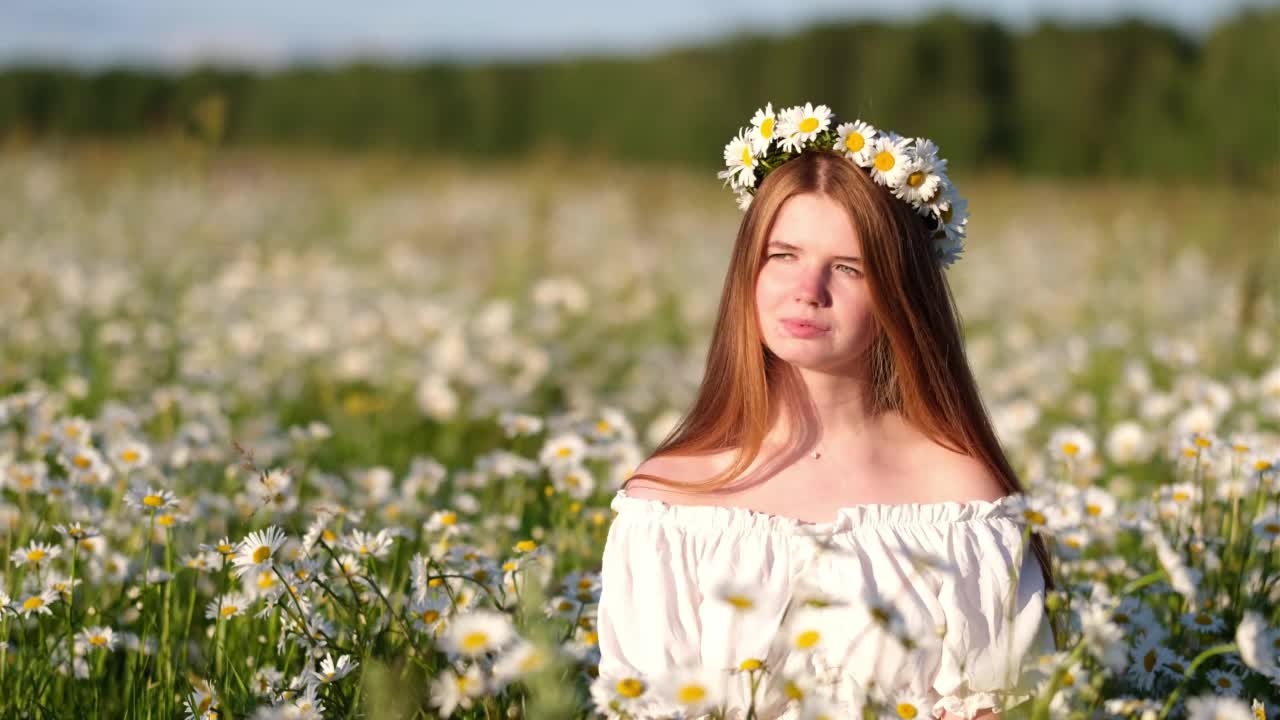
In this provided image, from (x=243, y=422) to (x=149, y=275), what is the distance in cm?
293

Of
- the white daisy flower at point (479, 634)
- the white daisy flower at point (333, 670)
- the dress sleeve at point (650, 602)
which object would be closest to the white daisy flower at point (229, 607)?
the white daisy flower at point (333, 670)

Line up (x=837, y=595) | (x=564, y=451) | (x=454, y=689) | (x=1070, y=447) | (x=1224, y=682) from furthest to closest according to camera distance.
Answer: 1. (x=564, y=451)
2. (x=1070, y=447)
3. (x=1224, y=682)
4. (x=837, y=595)
5. (x=454, y=689)

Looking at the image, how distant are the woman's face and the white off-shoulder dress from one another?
0.95 ft

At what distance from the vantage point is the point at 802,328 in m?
2.08

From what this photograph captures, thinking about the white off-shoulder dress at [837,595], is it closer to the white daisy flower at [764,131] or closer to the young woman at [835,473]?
the young woman at [835,473]

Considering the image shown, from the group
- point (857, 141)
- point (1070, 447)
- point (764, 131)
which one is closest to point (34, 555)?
point (764, 131)

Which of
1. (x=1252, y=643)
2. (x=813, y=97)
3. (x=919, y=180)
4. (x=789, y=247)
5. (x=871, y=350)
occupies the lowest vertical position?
(x=1252, y=643)

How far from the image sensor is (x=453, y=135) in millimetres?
24641

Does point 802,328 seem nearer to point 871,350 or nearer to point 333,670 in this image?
point 871,350

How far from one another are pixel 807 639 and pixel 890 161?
94 centimetres

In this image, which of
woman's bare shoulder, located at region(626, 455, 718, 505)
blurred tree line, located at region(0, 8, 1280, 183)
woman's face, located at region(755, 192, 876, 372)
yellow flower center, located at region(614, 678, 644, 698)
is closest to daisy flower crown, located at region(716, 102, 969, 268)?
woman's face, located at region(755, 192, 876, 372)

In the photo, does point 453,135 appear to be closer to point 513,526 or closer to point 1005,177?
point 1005,177

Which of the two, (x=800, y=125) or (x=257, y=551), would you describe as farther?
(x=800, y=125)

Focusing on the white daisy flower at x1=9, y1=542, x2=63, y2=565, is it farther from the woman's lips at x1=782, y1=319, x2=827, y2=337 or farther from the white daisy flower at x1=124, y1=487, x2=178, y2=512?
the woman's lips at x1=782, y1=319, x2=827, y2=337
